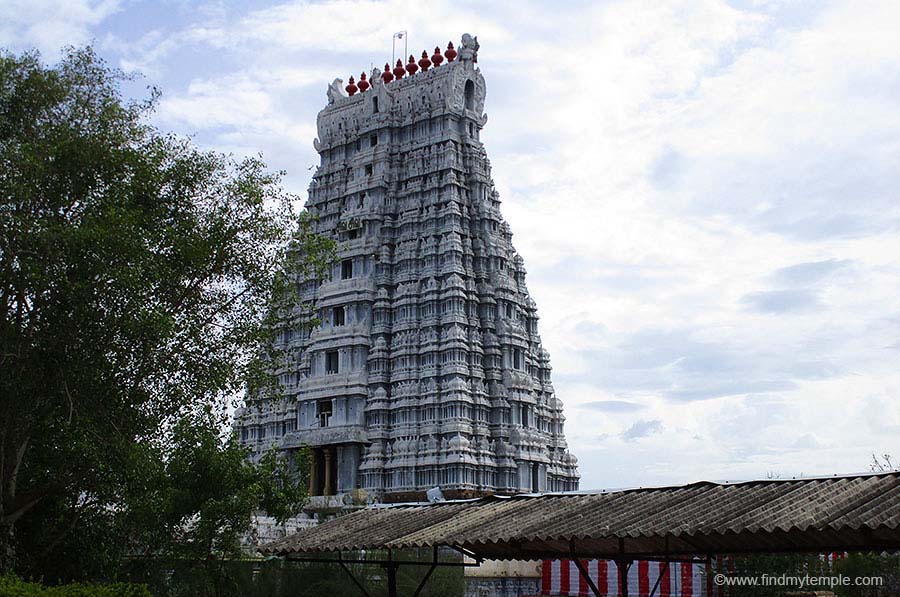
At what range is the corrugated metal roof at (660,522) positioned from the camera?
16297 mm

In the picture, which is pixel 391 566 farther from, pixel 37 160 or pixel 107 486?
pixel 37 160

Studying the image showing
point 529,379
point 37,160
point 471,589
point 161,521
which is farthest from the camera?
point 529,379

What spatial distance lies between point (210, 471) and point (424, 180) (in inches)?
1406

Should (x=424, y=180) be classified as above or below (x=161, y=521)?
above

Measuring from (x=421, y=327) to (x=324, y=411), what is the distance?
826 cm

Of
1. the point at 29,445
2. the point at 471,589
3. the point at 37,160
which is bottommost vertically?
the point at 471,589

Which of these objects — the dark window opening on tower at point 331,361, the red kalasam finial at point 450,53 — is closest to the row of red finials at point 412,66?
the red kalasam finial at point 450,53

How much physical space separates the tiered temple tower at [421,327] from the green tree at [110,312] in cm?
→ 2864

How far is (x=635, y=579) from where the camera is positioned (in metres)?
38.8

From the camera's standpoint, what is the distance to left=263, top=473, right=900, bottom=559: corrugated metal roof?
53.5 ft

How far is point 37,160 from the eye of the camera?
23.1 m

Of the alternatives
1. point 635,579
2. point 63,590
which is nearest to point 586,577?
point 63,590

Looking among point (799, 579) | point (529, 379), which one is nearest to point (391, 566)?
point (799, 579)

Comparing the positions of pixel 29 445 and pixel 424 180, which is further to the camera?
pixel 424 180
